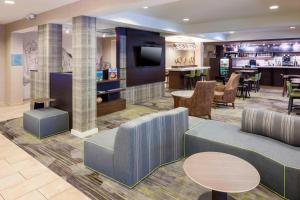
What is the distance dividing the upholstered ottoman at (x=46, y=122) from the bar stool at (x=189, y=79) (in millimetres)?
7388

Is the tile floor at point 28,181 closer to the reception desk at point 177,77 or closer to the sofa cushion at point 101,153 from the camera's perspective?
the sofa cushion at point 101,153

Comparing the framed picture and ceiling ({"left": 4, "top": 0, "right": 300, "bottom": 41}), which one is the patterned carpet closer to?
ceiling ({"left": 4, "top": 0, "right": 300, "bottom": 41})

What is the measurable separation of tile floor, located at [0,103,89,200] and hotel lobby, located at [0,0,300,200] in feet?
0.05

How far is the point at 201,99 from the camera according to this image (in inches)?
223

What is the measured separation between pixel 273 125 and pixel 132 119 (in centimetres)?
339

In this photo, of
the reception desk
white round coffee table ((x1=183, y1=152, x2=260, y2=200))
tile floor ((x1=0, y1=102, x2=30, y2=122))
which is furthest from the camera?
the reception desk

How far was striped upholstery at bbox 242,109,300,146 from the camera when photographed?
9.81 feet

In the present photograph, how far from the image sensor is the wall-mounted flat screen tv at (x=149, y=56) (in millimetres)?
7949

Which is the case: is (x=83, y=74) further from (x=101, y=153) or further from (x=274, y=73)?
(x=274, y=73)

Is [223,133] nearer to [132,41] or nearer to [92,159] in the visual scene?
[92,159]

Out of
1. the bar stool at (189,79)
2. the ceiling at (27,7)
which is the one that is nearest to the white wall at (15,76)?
the ceiling at (27,7)

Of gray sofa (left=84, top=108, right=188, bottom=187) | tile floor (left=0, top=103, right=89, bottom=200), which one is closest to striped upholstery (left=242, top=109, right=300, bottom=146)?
gray sofa (left=84, top=108, right=188, bottom=187)

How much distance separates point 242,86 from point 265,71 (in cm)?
515

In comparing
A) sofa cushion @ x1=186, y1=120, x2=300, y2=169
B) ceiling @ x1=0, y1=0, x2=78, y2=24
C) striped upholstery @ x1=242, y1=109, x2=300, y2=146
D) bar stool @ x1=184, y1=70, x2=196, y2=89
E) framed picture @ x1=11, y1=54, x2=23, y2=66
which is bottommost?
sofa cushion @ x1=186, y1=120, x2=300, y2=169
